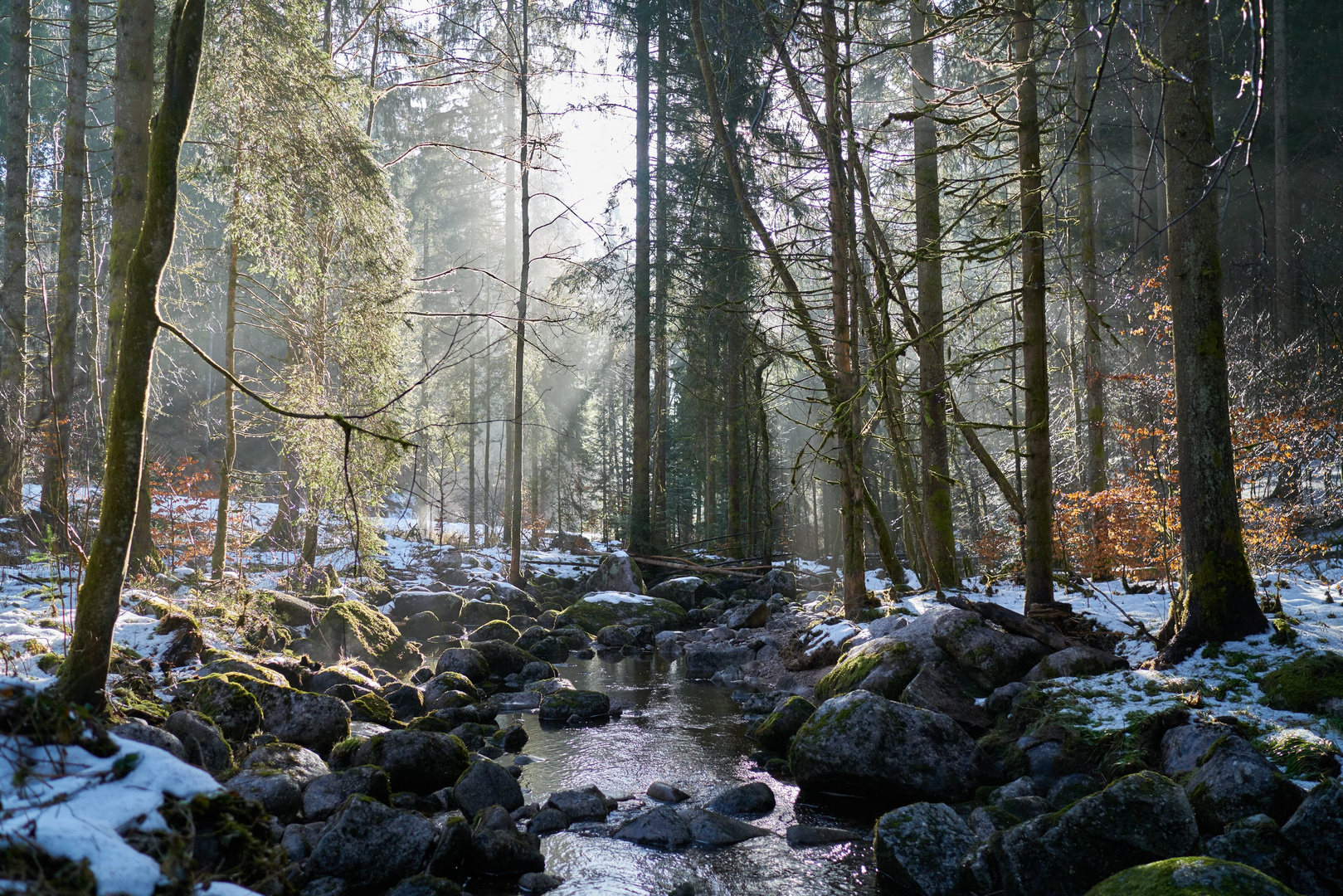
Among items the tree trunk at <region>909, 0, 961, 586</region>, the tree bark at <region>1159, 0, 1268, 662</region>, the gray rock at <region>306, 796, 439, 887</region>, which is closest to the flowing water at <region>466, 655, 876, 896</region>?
the gray rock at <region>306, 796, 439, 887</region>

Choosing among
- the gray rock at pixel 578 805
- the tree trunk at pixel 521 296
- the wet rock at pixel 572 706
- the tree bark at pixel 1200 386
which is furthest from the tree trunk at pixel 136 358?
the tree trunk at pixel 521 296

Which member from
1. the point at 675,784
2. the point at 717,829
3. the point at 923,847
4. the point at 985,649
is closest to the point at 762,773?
the point at 675,784

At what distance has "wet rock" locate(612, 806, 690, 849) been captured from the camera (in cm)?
487

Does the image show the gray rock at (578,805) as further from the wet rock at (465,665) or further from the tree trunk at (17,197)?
the tree trunk at (17,197)

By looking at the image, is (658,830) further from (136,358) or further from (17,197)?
(17,197)

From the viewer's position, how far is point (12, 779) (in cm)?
223

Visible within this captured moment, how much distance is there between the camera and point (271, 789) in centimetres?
487

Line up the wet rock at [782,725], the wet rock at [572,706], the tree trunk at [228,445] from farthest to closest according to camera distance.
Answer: the tree trunk at [228,445], the wet rock at [572,706], the wet rock at [782,725]

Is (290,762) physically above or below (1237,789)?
below

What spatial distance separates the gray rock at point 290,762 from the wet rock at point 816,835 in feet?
10.4

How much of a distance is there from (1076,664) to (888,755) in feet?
6.47

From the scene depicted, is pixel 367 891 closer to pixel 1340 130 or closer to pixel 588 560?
pixel 588 560

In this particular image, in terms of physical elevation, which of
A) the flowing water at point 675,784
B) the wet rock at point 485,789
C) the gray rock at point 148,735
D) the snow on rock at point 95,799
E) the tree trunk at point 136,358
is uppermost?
the tree trunk at point 136,358

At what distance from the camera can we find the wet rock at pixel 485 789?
5285 mm
